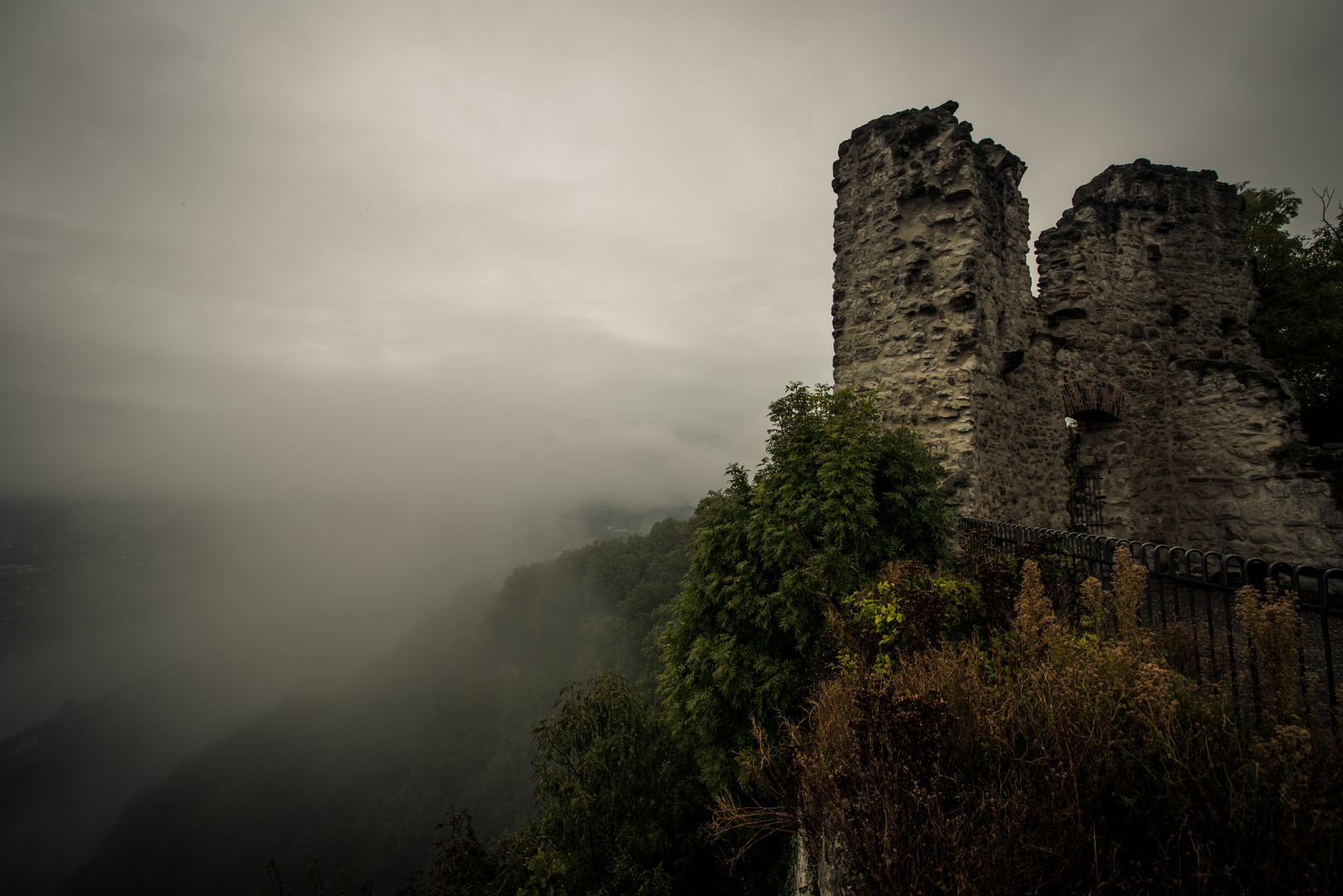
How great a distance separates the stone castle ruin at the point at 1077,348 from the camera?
24.8 feet

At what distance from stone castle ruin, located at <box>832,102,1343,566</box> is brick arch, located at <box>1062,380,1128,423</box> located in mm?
39

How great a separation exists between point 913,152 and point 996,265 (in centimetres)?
228

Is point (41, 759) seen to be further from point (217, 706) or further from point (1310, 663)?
point (1310, 663)

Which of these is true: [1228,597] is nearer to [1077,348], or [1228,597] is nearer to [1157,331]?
[1077,348]

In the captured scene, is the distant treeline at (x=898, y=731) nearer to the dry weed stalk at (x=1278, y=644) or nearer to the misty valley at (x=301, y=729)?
the dry weed stalk at (x=1278, y=644)

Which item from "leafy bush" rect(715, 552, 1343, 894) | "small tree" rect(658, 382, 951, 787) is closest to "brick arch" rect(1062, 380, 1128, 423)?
"small tree" rect(658, 382, 951, 787)

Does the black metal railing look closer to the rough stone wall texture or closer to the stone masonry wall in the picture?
the rough stone wall texture

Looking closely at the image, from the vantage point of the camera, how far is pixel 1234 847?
1.62 metres

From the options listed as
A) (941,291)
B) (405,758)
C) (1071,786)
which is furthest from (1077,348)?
(405,758)

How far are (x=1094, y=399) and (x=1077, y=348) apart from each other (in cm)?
101

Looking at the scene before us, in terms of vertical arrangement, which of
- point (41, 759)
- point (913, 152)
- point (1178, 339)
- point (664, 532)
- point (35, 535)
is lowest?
point (41, 759)

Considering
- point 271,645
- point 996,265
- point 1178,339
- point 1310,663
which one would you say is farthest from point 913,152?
point 271,645

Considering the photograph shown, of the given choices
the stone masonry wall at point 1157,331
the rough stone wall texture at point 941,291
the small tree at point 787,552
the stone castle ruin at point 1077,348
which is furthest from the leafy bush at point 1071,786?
the stone masonry wall at point 1157,331

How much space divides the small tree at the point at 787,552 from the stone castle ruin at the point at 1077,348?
2332mm
